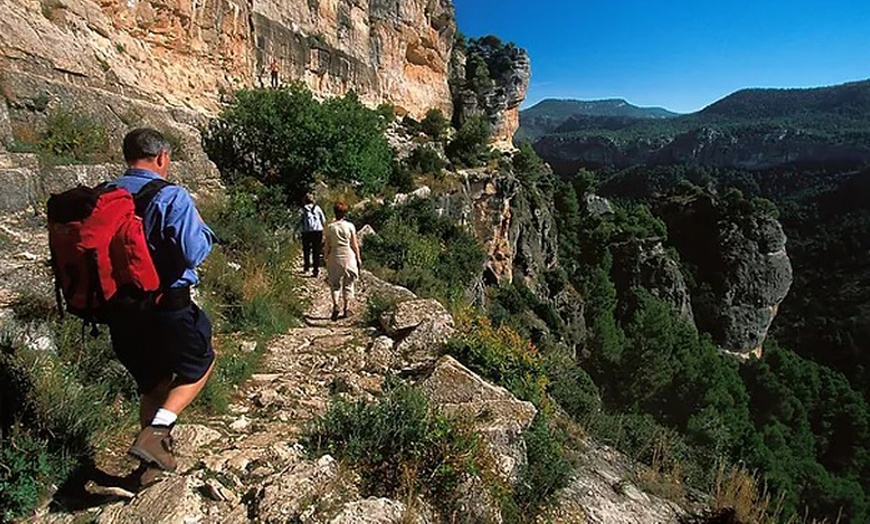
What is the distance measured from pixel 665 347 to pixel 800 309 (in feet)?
126

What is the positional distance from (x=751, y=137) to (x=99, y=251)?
136m

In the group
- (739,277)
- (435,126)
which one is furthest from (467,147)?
(739,277)

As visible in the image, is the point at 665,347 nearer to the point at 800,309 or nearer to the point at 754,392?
the point at 754,392

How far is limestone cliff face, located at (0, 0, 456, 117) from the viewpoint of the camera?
8.38 m

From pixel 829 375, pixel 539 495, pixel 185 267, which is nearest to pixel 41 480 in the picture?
pixel 185 267

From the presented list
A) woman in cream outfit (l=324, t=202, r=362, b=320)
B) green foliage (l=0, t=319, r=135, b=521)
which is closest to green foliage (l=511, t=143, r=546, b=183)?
woman in cream outfit (l=324, t=202, r=362, b=320)

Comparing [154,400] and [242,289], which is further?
[242,289]

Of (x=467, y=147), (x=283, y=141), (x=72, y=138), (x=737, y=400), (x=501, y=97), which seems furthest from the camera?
(x=501, y=97)

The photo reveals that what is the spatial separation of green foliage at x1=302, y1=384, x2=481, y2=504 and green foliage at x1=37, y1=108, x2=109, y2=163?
17.5 feet

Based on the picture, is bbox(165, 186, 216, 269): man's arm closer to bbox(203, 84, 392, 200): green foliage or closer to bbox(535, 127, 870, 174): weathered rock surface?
bbox(203, 84, 392, 200): green foliage

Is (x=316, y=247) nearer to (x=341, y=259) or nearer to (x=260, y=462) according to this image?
(x=341, y=259)

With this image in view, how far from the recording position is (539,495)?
3.41 metres

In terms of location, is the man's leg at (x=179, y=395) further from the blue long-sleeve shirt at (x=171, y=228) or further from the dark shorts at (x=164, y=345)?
the blue long-sleeve shirt at (x=171, y=228)

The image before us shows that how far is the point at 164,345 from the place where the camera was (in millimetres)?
2297
